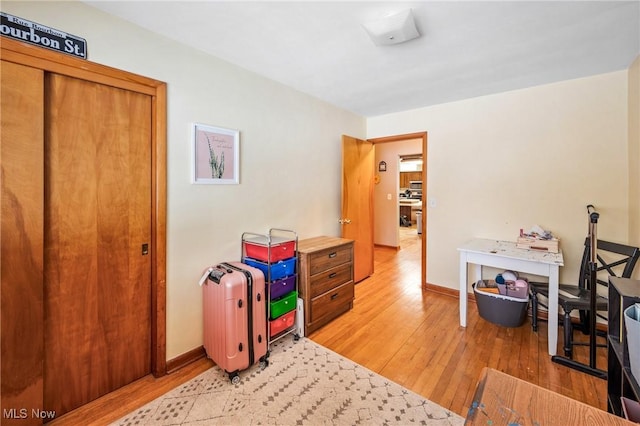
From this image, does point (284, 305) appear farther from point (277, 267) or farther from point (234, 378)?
point (234, 378)

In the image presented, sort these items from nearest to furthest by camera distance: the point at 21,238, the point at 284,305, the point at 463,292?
the point at 21,238 → the point at 284,305 → the point at 463,292

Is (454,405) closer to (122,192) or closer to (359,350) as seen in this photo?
(359,350)

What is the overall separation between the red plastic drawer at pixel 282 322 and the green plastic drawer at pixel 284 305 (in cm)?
4

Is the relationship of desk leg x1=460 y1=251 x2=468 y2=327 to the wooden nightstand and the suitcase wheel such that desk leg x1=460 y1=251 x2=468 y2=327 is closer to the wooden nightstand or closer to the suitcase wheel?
the wooden nightstand

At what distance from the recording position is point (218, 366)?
2.02 metres

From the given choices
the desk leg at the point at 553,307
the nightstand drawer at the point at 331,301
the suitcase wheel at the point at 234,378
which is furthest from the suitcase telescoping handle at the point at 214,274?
the desk leg at the point at 553,307

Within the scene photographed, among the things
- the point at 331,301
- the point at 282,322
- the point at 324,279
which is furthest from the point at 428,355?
the point at 282,322

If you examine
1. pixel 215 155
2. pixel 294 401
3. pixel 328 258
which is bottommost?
pixel 294 401

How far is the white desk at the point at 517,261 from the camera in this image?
213 centimetres

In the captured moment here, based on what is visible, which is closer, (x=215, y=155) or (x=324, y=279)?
(x=215, y=155)

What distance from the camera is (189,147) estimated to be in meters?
2.03

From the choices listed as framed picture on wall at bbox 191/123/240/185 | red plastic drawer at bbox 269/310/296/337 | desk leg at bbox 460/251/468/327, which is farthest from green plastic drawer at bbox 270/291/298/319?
desk leg at bbox 460/251/468/327

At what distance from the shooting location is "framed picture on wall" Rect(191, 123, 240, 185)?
2.06 m

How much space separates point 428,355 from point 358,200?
2108mm
